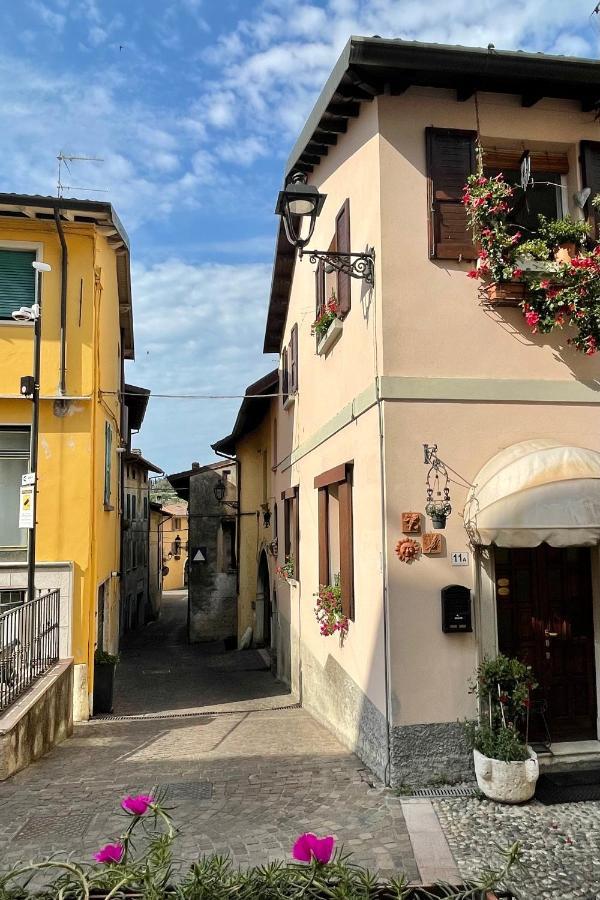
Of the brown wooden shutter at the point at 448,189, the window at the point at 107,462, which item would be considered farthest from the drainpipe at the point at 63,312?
the brown wooden shutter at the point at 448,189

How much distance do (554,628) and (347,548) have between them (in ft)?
7.45

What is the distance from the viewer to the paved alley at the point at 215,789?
15.4 feet

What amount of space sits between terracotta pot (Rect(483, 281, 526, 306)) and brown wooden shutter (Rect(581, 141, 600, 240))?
44.4 inches

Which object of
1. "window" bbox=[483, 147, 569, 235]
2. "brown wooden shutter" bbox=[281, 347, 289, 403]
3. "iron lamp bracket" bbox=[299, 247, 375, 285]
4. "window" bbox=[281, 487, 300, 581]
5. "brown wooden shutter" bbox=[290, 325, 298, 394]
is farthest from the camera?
"brown wooden shutter" bbox=[281, 347, 289, 403]

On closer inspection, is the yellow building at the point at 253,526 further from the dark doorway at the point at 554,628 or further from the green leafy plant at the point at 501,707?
the green leafy plant at the point at 501,707

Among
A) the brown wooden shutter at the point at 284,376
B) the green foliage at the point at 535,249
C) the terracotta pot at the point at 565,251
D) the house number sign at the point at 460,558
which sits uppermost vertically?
the brown wooden shutter at the point at 284,376

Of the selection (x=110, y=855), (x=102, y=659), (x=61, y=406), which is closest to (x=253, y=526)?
(x=102, y=659)

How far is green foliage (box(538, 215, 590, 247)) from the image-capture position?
643cm

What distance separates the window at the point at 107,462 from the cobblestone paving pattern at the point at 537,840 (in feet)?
26.8

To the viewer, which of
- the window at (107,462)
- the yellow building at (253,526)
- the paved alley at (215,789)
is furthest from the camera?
the yellow building at (253,526)

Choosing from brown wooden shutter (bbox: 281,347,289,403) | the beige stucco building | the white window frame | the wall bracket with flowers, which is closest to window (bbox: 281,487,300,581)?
brown wooden shutter (bbox: 281,347,289,403)

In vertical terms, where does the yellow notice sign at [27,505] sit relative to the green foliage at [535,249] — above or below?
below

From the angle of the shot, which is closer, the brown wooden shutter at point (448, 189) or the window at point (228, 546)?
the brown wooden shutter at point (448, 189)

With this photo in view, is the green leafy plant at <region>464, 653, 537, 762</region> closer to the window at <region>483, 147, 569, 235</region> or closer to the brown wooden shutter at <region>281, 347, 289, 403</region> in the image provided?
the window at <region>483, 147, 569, 235</region>
